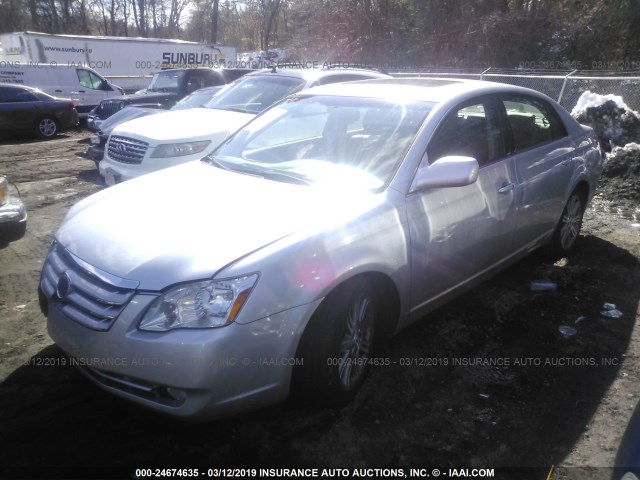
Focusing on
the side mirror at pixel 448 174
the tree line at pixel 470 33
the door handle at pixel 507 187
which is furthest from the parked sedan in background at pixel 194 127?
the tree line at pixel 470 33

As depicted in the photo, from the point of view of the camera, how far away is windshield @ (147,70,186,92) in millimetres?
12023

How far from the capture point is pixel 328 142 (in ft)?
11.7

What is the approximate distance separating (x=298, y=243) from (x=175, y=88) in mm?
10666

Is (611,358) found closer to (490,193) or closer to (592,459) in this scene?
(592,459)

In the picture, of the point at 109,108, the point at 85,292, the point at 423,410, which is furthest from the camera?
the point at 109,108

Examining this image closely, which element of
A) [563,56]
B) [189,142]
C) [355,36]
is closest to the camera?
[189,142]

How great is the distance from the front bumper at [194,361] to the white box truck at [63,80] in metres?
15.7

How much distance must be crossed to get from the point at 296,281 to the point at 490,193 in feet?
6.03

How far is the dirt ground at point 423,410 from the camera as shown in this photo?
252 cm

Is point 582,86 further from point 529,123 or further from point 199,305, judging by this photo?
point 199,305

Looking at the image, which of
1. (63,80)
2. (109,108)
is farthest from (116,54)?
(109,108)

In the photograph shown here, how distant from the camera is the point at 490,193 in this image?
3621 mm

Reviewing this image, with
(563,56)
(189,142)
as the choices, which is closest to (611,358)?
(189,142)

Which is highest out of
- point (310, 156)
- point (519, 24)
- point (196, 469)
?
point (519, 24)
